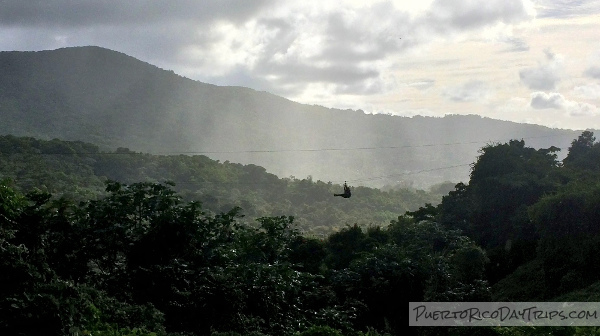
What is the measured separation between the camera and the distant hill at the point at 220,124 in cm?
9356

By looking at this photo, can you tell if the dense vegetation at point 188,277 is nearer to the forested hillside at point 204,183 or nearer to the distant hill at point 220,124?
the forested hillside at point 204,183

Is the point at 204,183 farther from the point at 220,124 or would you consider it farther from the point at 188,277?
the point at 188,277

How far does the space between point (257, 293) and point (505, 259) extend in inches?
515

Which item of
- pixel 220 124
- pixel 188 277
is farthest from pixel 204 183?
pixel 188 277

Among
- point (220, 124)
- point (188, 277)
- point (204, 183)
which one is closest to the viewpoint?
point (188, 277)

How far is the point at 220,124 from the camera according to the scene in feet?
387

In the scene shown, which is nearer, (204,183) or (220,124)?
(204,183)

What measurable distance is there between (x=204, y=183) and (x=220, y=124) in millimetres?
47201

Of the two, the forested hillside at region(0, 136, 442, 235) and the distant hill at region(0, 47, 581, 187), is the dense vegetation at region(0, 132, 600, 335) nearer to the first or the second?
the forested hillside at region(0, 136, 442, 235)

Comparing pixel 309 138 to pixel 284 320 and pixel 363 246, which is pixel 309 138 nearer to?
pixel 363 246

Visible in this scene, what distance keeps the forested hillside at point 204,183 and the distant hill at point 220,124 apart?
9.46 m

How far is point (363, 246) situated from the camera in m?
19.5

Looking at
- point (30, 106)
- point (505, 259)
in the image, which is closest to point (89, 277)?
point (505, 259)

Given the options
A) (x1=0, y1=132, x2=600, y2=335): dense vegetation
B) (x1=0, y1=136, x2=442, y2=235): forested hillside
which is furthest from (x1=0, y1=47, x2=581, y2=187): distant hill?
(x1=0, y1=132, x2=600, y2=335): dense vegetation
